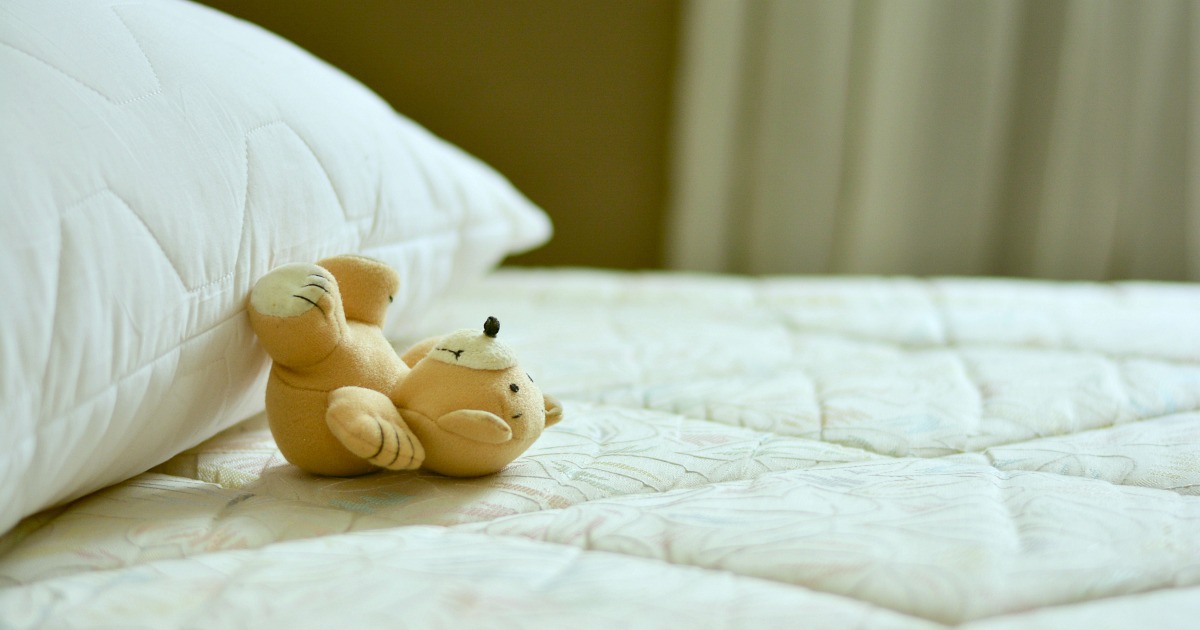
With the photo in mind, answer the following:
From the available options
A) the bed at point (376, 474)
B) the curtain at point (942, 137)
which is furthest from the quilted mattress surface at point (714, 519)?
the curtain at point (942, 137)

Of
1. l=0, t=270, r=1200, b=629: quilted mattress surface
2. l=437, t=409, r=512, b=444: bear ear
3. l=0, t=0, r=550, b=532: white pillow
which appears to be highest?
l=0, t=0, r=550, b=532: white pillow

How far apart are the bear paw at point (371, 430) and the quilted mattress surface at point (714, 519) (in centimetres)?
3

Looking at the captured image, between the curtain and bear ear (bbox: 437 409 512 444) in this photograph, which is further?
the curtain

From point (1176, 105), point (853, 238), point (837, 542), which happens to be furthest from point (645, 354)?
point (1176, 105)

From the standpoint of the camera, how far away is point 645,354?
913 mm

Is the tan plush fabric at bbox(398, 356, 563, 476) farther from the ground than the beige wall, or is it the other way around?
the beige wall

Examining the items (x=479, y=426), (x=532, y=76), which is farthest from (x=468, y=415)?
(x=532, y=76)

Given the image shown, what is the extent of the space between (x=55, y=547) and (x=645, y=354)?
552 millimetres

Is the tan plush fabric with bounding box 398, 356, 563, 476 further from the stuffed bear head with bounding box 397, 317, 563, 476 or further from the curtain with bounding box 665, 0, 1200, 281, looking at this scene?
the curtain with bounding box 665, 0, 1200, 281

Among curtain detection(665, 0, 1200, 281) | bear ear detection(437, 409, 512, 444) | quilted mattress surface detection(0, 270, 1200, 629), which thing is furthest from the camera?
curtain detection(665, 0, 1200, 281)

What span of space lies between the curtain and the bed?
3.34ft

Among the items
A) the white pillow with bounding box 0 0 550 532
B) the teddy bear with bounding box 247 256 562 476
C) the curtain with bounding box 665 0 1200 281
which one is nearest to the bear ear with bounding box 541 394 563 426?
the teddy bear with bounding box 247 256 562 476

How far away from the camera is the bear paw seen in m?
0.49

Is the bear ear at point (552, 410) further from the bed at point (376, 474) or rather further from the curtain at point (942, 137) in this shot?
the curtain at point (942, 137)
